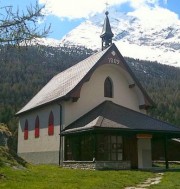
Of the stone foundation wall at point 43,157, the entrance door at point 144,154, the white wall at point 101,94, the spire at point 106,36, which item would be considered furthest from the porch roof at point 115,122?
the spire at point 106,36

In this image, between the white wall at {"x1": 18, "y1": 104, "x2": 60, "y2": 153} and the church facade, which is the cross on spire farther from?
the white wall at {"x1": 18, "y1": 104, "x2": 60, "y2": 153}

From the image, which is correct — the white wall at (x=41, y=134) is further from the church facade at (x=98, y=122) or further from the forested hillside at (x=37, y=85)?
the forested hillside at (x=37, y=85)

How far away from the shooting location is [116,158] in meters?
28.1

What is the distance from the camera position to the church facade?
26.3 m

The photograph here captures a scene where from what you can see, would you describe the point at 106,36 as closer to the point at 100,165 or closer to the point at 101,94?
the point at 101,94

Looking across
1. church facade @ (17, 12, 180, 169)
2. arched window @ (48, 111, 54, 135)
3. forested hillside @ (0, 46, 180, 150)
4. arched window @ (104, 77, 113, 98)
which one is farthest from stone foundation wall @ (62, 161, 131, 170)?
forested hillside @ (0, 46, 180, 150)

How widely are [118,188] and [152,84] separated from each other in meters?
167

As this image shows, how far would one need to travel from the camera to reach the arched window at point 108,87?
105 ft

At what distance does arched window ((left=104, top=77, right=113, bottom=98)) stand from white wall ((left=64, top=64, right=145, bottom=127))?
0.28 meters

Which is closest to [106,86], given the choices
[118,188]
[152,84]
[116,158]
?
[116,158]

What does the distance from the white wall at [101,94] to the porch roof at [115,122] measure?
65cm

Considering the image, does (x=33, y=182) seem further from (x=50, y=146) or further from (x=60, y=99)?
(x=50, y=146)

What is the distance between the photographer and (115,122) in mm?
26094

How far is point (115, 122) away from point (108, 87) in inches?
269
